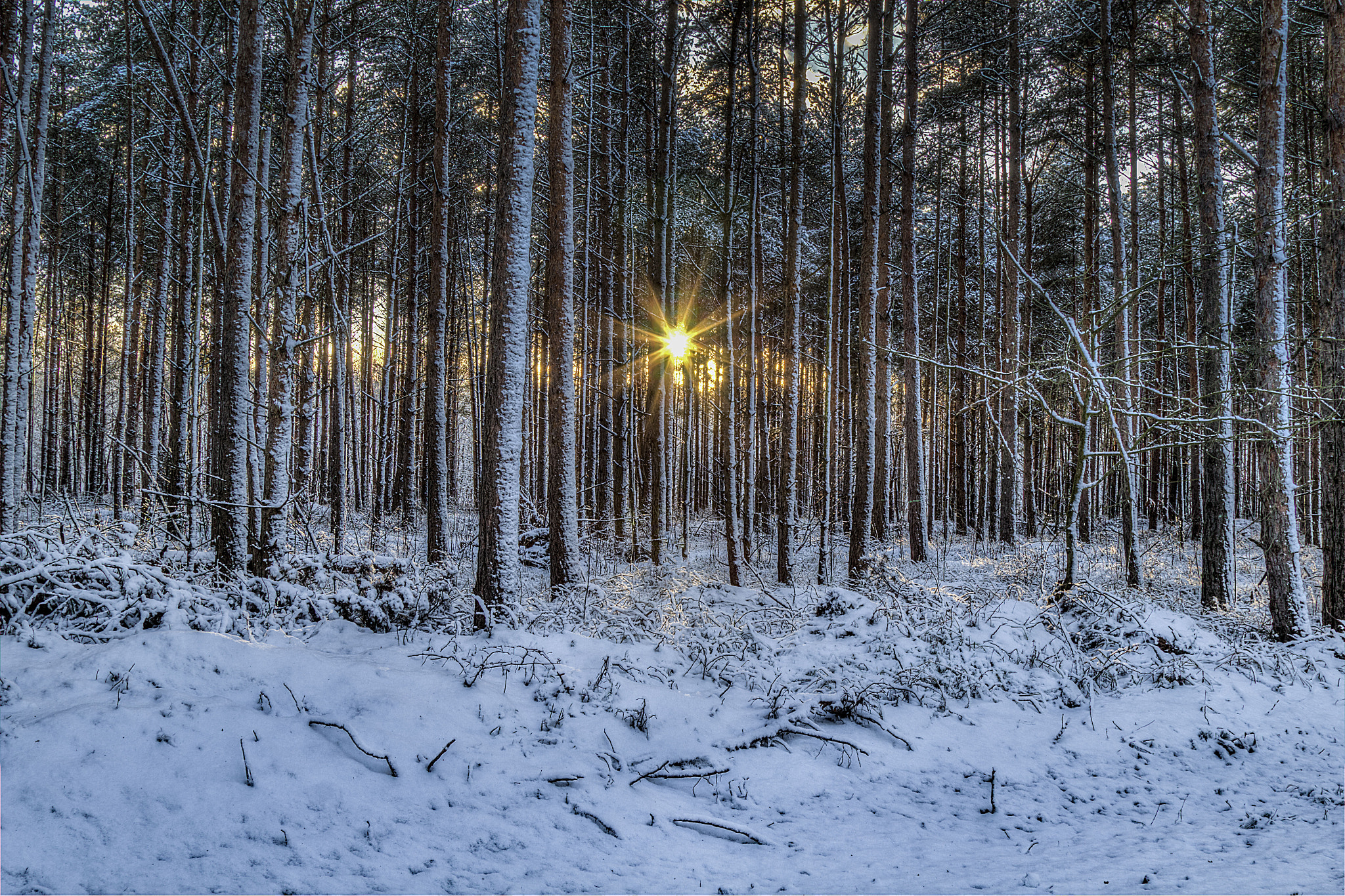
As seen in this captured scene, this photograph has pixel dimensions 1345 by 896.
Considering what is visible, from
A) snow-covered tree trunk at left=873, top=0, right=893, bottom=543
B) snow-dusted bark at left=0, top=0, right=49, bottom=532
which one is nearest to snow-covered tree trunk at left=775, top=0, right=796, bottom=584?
snow-covered tree trunk at left=873, top=0, right=893, bottom=543

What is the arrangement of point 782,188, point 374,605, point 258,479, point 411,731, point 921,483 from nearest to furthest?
point 411,731, point 374,605, point 258,479, point 921,483, point 782,188

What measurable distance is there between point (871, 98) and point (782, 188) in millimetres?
4765

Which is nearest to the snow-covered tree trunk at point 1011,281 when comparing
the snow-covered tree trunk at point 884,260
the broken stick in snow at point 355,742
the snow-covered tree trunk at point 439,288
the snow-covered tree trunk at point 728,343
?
the snow-covered tree trunk at point 884,260

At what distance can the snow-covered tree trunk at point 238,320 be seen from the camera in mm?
6254

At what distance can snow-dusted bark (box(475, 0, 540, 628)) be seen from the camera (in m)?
5.79

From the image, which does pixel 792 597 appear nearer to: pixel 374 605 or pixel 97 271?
pixel 374 605

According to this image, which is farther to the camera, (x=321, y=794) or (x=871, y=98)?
(x=871, y=98)

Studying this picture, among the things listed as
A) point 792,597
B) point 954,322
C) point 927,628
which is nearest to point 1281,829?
point 927,628

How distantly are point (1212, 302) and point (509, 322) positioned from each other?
8.51 metres

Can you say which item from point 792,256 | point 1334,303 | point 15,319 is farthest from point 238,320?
point 1334,303

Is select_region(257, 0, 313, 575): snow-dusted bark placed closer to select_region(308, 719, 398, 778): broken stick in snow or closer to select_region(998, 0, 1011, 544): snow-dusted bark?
select_region(308, 719, 398, 778): broken stick in snow

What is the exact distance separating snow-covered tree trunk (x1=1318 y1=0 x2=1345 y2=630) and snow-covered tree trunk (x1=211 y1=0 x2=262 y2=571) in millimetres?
10935

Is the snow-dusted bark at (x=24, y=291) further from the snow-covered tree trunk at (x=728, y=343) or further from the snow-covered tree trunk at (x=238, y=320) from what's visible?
the snow-covered tree trunk at (x=728, y=343)

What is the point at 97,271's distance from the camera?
67.5 feet
